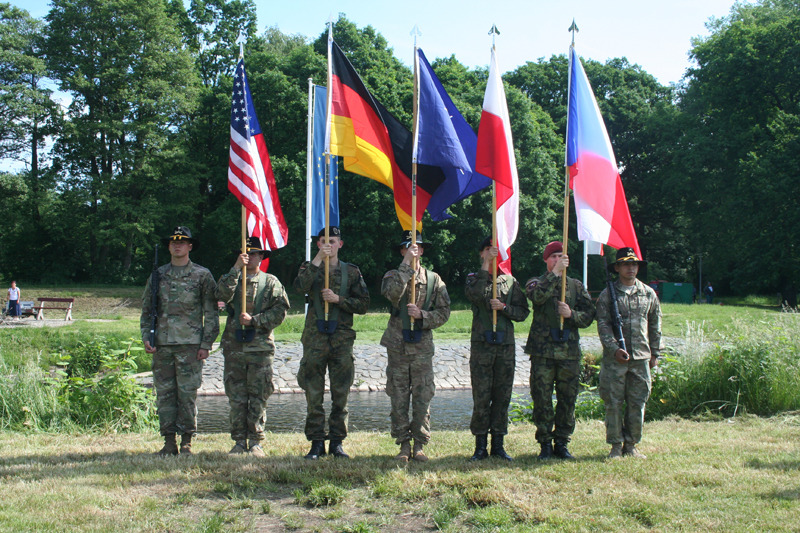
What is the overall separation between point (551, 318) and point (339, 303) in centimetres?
225

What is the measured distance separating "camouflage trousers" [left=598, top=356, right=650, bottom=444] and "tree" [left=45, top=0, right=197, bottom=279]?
112 ft

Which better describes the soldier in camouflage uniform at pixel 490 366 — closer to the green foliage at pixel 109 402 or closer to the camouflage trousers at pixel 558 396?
the camouflage trousers at pixel 558 396

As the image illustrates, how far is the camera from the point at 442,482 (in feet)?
18.8

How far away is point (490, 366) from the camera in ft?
22.3

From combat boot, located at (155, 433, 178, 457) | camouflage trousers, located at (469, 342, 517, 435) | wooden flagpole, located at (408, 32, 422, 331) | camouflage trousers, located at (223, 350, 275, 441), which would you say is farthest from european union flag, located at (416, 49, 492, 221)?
combat boot, located at (155, 433, 178, 457)

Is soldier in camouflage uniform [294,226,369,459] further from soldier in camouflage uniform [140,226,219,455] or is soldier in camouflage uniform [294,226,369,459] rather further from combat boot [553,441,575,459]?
combat boot [553,441,575,459]

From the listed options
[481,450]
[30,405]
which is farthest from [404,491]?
[30,405]

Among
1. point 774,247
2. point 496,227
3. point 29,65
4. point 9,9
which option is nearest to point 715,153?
point 774,247

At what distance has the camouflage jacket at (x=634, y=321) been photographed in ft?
22.0

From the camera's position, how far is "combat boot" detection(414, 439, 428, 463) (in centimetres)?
660

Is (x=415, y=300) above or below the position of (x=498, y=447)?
above

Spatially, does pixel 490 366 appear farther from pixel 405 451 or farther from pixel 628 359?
pixel 628 359

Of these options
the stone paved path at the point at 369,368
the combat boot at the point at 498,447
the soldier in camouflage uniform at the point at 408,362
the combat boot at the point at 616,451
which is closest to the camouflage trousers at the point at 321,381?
the soldier in camouflage uniform at the point at 408,362

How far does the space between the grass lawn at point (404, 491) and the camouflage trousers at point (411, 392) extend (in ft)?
1.05
